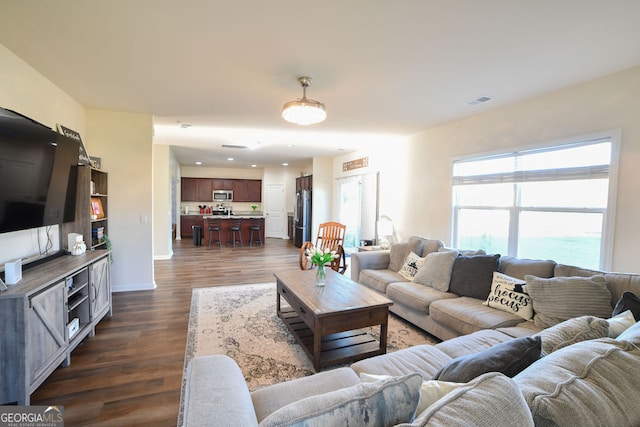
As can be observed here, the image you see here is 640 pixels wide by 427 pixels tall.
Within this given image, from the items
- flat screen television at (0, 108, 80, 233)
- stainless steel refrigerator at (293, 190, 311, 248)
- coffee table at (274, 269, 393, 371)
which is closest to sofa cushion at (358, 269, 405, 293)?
coffee table at (274, 269, 393, 371)

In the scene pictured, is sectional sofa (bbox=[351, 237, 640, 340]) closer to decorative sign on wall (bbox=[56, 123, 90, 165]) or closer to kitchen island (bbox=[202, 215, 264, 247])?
decorative sign on wall (bbox=[56, 123, 90, 165])

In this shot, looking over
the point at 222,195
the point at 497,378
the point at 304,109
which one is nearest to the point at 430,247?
the point at 304,109

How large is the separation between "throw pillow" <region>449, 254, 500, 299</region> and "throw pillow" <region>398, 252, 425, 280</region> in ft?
1.77

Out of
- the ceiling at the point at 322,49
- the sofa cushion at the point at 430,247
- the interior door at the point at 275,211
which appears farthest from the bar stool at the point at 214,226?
the sofa cushion at the point at 430,247

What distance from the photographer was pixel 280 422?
30.8 inches

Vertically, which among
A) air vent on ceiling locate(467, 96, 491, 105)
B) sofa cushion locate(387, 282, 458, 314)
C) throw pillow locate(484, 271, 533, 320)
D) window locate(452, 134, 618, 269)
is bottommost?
sofa cushion locate(387, 282, 458, 314)

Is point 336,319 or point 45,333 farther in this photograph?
point 336,319

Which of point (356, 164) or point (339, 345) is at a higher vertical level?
point (356, 164)

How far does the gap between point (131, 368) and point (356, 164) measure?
5.98 meters

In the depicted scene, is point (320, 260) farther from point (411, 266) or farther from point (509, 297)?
point (509, 297)

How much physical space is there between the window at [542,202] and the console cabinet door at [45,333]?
4676mm

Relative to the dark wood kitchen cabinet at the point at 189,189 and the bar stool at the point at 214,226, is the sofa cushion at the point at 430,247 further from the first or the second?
the dark wood kitchen cabinet at the point at 189,189

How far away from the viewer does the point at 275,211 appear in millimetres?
11125

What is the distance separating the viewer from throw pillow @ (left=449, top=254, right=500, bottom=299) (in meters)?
2.96
